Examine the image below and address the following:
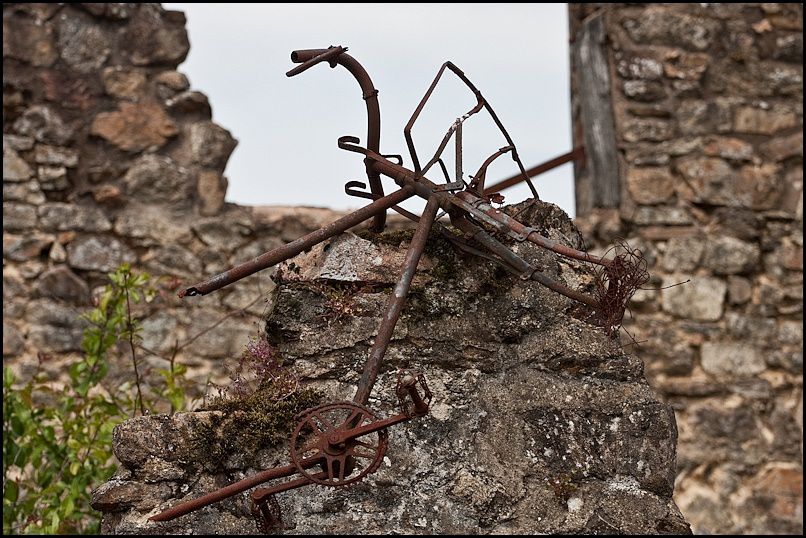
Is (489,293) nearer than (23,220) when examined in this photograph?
Yes

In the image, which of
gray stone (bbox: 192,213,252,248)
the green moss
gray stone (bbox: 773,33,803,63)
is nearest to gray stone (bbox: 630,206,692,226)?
gray stone (bbox: 773,33,803,63)

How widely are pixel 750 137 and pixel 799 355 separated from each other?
1.08m

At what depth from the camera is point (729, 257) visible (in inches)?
182

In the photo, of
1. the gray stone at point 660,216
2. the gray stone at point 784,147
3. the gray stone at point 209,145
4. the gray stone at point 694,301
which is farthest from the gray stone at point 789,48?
the gray stone at point 209,145

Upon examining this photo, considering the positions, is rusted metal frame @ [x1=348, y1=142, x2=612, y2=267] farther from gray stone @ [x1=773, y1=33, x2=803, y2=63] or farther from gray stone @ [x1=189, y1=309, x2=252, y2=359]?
gray stone @ [x1=773, y1=33, x2=803, y2=63]

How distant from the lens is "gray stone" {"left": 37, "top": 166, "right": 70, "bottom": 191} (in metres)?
4.15

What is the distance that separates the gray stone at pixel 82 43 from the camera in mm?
4250

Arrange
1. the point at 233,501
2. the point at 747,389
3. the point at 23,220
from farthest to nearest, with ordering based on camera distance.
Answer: the point at 747,389 < the point at 23,220 < the point at 233,501

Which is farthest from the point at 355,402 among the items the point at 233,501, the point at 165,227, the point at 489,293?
the point at 165,227

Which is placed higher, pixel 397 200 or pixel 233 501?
pixel 397 200

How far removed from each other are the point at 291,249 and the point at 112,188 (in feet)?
8.57

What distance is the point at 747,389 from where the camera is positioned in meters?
4.54

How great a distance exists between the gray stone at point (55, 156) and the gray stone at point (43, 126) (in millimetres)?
29

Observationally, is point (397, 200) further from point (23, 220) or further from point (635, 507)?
point (23, 220)
